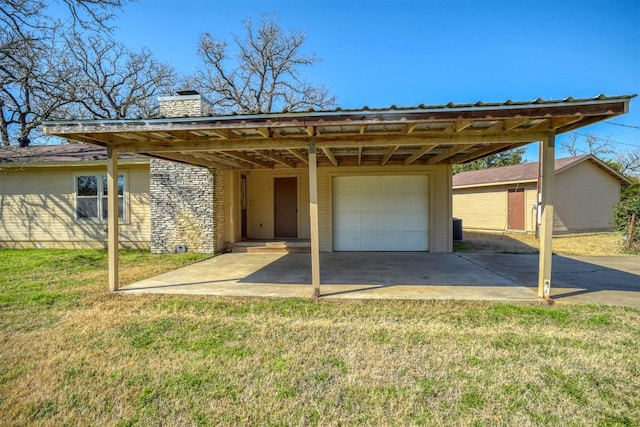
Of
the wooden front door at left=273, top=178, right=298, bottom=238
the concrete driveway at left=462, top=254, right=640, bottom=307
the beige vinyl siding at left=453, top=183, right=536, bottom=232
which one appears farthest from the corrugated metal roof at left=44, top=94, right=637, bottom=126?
the beige vinyl siding at left=453, top=183, right=536, bottom=232

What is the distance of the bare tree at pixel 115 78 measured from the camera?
65.5 feet

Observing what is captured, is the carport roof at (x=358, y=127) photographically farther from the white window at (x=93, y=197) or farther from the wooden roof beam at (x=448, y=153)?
the white window at (x=93, y=197)

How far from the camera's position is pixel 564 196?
1512cm

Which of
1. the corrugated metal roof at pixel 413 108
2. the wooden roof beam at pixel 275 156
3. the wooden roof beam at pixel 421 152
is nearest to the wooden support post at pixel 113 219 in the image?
the corrugated metal roof at pixel 413 108

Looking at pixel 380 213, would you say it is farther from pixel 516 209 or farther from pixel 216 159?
pixel 516 209

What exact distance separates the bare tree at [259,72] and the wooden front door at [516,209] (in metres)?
13.3

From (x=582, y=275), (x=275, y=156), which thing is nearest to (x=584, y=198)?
(x=582, y=275)

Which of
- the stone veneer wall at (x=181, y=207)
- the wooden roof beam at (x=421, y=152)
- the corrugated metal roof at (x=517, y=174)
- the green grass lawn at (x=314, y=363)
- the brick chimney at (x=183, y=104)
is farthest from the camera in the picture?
the corrugated metal roof at (x=517, y=174)

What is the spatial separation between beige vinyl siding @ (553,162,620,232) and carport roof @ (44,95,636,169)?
12.1 meters

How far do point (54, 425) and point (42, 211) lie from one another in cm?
1128

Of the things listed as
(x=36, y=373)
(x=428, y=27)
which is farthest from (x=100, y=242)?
(x=428, y=27)

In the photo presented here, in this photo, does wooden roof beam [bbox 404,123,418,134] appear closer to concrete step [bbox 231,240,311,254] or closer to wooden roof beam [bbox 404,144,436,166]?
wooden roof beam [bbox 404,144,436,166]

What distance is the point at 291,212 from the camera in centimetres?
1151

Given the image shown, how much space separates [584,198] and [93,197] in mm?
19876
